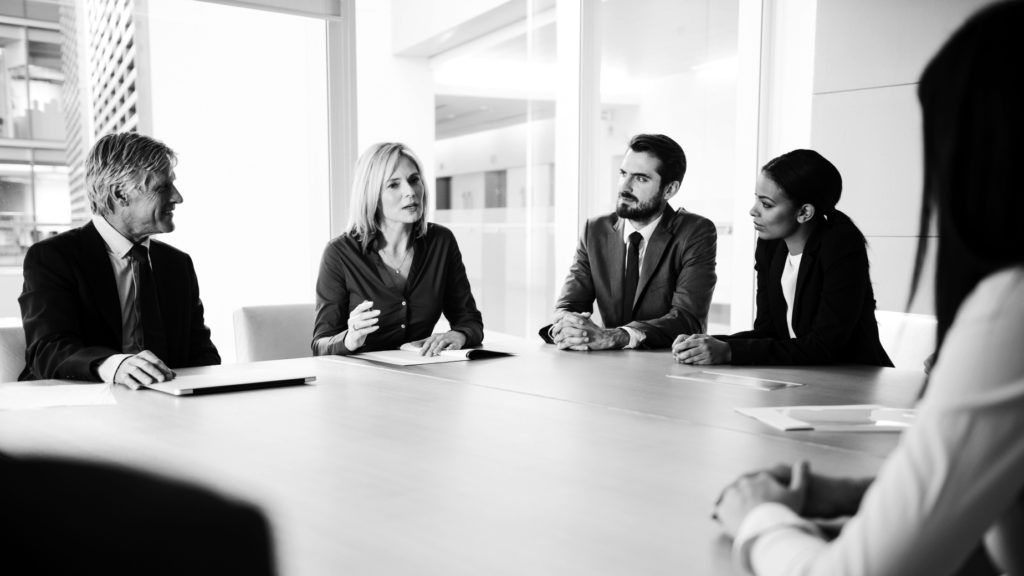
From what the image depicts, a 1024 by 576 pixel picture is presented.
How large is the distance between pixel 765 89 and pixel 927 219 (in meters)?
4.50

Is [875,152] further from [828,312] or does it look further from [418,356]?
[418,356]

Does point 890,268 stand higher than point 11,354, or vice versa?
point 890,268

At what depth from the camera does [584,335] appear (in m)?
2.86

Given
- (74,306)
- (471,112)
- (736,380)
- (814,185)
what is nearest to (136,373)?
(74,306)

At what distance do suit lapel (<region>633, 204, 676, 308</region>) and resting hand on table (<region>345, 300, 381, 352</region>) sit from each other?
1159 millimetres

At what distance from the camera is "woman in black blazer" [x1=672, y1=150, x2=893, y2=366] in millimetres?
2566

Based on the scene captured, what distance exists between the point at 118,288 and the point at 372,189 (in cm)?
Answer: 101

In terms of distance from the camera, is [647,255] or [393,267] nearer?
[393,267]

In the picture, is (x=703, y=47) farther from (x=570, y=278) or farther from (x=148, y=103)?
(x=148, y=103)

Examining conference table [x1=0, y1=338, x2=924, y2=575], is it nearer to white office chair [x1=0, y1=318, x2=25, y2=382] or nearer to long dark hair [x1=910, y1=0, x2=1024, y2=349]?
long dark hair [x1=910, y1=0, x2=1024, y2=349]

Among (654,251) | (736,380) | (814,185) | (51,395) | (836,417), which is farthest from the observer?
(654,251)

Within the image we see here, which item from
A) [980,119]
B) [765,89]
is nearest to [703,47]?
[765,89]

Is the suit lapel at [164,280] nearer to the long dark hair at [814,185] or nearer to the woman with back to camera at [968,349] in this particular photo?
the long dark hair at [814,185]

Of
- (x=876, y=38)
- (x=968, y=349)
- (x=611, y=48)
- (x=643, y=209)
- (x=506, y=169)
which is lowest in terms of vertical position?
(x=968, y=349)
